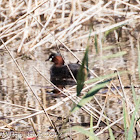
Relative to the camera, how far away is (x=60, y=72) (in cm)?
623

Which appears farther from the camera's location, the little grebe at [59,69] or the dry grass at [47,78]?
the little grebe at [59,69]

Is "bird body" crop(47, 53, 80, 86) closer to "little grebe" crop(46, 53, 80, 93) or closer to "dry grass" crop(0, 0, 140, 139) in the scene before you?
"little grebe" crop(46, 53, 80, 93)

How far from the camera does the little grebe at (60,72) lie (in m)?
5.71

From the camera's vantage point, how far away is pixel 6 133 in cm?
326

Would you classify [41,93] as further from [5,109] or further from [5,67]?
[5,67]

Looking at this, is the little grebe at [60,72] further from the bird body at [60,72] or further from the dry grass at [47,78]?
the dry grass at [47,78]

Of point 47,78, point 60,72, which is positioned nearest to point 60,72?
point 60,72

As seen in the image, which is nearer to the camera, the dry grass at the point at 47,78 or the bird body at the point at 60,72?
the dry grass at the point at 47,78

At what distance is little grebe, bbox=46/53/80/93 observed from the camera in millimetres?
5713

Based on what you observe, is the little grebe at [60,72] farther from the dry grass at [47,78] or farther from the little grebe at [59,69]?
the dry grass at [47,78]

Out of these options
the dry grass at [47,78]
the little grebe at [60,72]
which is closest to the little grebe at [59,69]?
the little grebe at [60,72]

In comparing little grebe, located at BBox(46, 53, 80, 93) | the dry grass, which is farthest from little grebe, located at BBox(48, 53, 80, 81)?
the dry grass

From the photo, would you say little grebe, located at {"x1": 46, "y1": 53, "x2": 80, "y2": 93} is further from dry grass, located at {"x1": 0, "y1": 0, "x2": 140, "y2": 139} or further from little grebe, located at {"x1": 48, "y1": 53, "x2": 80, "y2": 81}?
dry grass, located at {"x1": 0, "y1": 0, "x2": 140, "y2": 139}

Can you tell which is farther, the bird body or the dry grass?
the bird body
